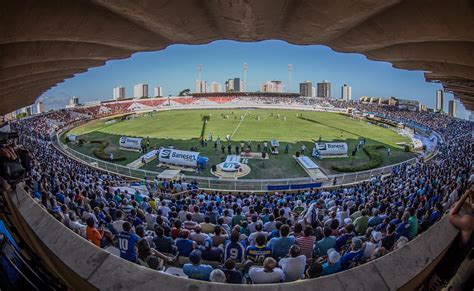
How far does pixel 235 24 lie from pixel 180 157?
21032mm

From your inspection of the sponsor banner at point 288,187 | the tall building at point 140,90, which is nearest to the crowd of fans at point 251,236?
the sponsor banner at point 288,187

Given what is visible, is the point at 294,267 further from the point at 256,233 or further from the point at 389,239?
the point at 389,239

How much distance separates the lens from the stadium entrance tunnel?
3521 millimetres

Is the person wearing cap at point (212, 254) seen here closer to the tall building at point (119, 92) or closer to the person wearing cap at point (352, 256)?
the person wearing cap at point (352, 256)

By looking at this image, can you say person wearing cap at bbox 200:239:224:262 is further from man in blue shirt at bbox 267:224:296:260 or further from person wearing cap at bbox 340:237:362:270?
person wearing cap at bbox 340:237:362:270

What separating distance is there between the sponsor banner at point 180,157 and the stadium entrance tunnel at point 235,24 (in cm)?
1873

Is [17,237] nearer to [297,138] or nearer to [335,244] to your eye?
[335,244]

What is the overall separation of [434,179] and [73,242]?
16573mm

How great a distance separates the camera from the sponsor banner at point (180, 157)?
952 inches

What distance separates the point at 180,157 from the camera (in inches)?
965

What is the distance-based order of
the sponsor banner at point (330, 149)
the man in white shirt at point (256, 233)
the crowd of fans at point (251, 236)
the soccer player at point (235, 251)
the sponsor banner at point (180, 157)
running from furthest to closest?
1. the sponsor banner at point (330, 149)
2. the sponsor banner at point (180, 157)
3. the man in white shirt at point (256, 233)
4. the soccer player at point (235, 251)
5. the crowd of fans at point (251, 236)

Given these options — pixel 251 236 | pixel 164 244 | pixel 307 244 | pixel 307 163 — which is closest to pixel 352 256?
pixel 307 244

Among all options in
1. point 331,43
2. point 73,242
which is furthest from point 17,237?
point 331,43

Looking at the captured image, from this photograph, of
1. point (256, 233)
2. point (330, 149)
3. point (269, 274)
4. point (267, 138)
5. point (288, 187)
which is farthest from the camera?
point (267, 138)
